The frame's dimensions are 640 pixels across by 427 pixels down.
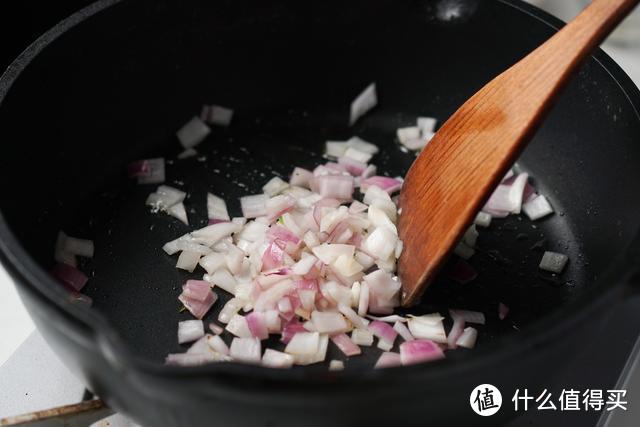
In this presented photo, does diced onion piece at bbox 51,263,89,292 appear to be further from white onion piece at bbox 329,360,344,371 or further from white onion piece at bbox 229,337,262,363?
white onion piece at bbox 329,360,344,371

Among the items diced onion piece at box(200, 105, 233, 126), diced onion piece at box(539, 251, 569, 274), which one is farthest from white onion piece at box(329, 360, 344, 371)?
diced onion piece at box(200, 105, 233, 126)

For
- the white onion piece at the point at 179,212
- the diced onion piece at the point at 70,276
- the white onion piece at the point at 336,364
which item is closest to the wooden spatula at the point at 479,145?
the white onion piece at the point at 336,364

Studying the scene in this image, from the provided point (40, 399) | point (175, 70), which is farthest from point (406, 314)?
point (175, 70)

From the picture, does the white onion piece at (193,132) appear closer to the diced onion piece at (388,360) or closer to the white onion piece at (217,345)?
the white onion piece at (217,345)

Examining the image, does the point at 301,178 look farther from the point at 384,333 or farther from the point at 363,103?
the point at 384,333

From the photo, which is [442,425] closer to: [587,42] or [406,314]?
[406,314]

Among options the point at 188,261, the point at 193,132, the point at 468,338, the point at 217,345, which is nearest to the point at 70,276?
the point at 188,261
